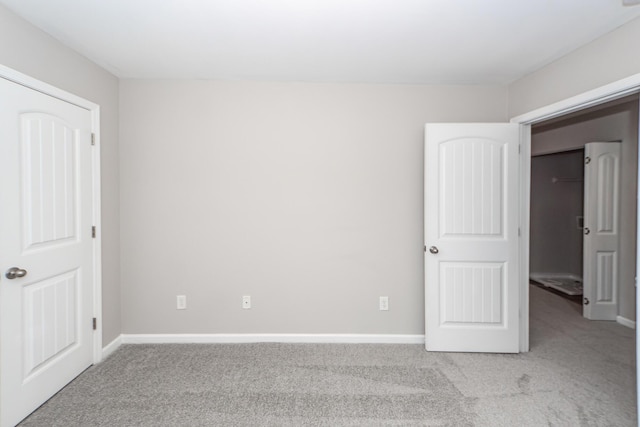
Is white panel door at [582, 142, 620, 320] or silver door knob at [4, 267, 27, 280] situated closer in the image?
silver door knob at [4, 267, 27, 280]

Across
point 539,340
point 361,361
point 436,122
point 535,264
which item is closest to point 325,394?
point 361,361

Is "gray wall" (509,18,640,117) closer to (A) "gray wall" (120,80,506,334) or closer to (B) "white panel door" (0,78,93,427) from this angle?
(A) "gray wall" (120,80,506,334)

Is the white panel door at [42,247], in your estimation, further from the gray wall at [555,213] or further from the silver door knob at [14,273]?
the gray wall at [555,213]

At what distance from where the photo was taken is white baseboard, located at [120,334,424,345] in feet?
10.8

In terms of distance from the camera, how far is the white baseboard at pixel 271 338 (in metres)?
3.30

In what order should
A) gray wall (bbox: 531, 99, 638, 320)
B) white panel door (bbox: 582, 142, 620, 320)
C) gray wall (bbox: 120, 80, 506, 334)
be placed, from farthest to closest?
white panel door (bbox: 582, 142, 620, 320)
gray wall (bbox: 531, 99, 638, 320)
gray wall (bbox: 120, 80, 506, 334)

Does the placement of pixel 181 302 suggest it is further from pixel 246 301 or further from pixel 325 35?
pixel 325 35

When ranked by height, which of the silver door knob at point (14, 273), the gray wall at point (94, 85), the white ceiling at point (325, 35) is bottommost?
the silver door knob at point (14, 273)

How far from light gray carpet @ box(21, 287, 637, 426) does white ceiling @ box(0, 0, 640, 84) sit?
243 cm

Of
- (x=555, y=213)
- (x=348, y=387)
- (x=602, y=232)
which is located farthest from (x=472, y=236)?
(x=555, y=213)

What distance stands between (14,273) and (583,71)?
12.7 feet

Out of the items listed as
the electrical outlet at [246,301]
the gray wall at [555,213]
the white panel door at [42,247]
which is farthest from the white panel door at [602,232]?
the white panel door at [42,247]

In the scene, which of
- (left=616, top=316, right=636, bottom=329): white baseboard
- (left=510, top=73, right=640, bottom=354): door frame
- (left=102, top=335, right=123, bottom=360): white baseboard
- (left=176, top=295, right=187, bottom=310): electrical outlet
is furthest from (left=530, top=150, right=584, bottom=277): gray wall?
(left=102, top=335, right=123, bottom=360): white baseboard

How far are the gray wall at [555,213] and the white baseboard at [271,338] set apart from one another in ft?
14.3
